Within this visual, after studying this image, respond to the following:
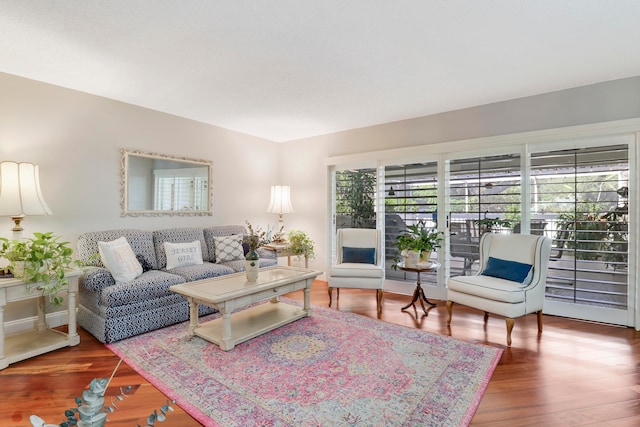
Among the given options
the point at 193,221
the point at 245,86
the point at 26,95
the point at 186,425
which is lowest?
the point at 186,425

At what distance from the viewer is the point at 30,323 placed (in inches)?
123

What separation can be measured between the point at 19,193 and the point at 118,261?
38.2 inches

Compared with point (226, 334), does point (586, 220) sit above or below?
above

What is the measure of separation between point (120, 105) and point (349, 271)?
3.38 meters

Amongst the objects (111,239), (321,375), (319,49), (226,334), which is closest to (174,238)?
(111,239)

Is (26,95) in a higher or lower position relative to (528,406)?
higher

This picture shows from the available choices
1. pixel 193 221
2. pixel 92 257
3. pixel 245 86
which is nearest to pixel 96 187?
pixel 92 257

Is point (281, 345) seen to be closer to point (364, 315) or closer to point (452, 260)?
point (364, 315)

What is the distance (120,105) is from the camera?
12.3 feet

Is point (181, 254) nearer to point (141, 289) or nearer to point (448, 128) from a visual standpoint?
point (141, 289)

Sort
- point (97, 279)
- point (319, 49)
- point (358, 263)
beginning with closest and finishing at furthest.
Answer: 1. point (319, 49)
2. point (97, 279)
3. point (358, 263)

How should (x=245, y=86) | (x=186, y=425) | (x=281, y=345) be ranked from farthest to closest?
(x=245, y=86)
(x=281, y=345)
(x=186, y=425)

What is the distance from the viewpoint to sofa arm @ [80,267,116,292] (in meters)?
2.89

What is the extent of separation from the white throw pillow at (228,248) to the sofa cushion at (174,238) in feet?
0.59
